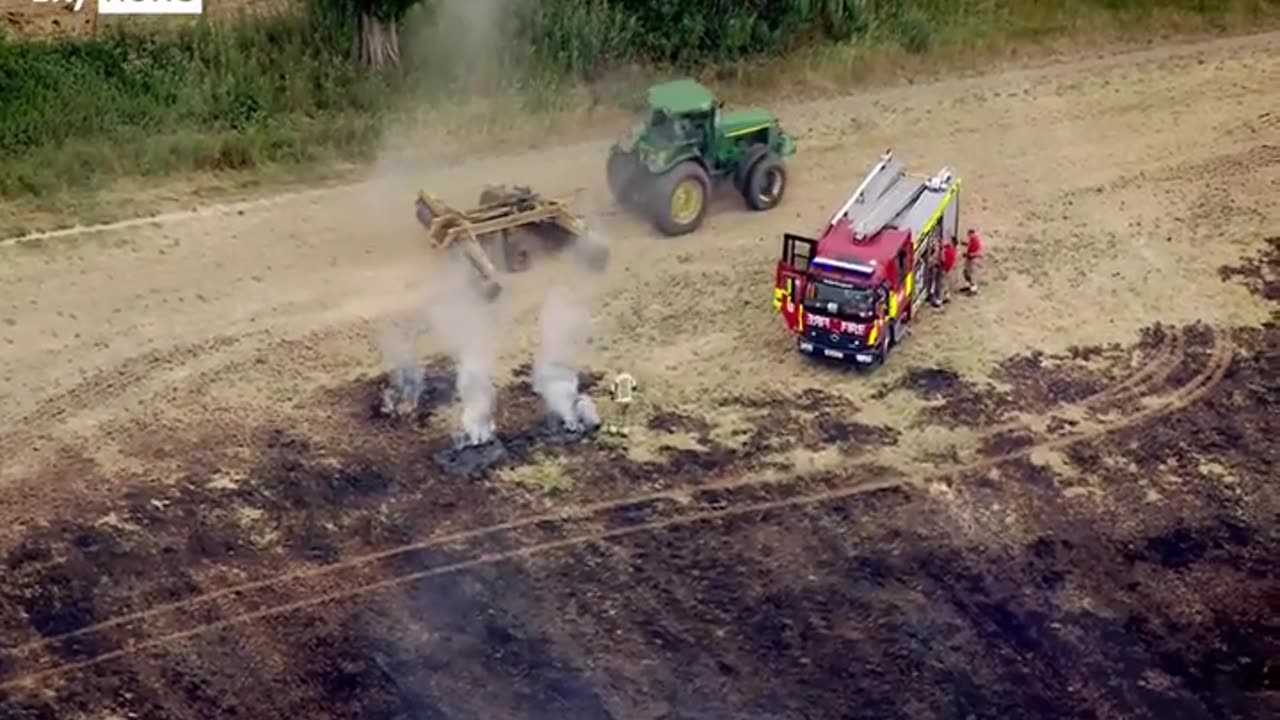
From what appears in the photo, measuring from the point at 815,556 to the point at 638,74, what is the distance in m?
13.5

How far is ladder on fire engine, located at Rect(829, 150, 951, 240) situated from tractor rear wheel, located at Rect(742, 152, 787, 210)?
195 centimetres

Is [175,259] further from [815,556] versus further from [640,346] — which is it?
[815,556]

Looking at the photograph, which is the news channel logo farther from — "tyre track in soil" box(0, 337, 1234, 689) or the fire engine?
"tyre track in soil" box(0, 337, 1234, 689)

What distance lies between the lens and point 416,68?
110 ft

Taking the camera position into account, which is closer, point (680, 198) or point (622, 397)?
point (622, 397)

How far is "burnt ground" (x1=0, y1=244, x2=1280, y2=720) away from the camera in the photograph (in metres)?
21.2

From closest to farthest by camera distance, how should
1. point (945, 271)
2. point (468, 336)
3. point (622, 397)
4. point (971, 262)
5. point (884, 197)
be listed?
point (622, 397) < point (468, 336) < point (884, 197) < point (945, 271) < point (971, 262)

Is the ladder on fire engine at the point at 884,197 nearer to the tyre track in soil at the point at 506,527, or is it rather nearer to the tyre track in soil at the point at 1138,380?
the tyre track in soil at the point at 1138,380

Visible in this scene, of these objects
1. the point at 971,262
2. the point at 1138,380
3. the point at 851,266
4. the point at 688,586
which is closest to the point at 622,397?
the point at 851,266

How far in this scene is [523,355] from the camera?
88.5ft

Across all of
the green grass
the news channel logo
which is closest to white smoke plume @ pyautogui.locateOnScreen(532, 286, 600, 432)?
the green grass

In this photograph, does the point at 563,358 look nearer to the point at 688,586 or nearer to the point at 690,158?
the point at 690,158

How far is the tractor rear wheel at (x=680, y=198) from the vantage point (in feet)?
96.1

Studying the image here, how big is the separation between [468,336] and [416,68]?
25.7 feet
